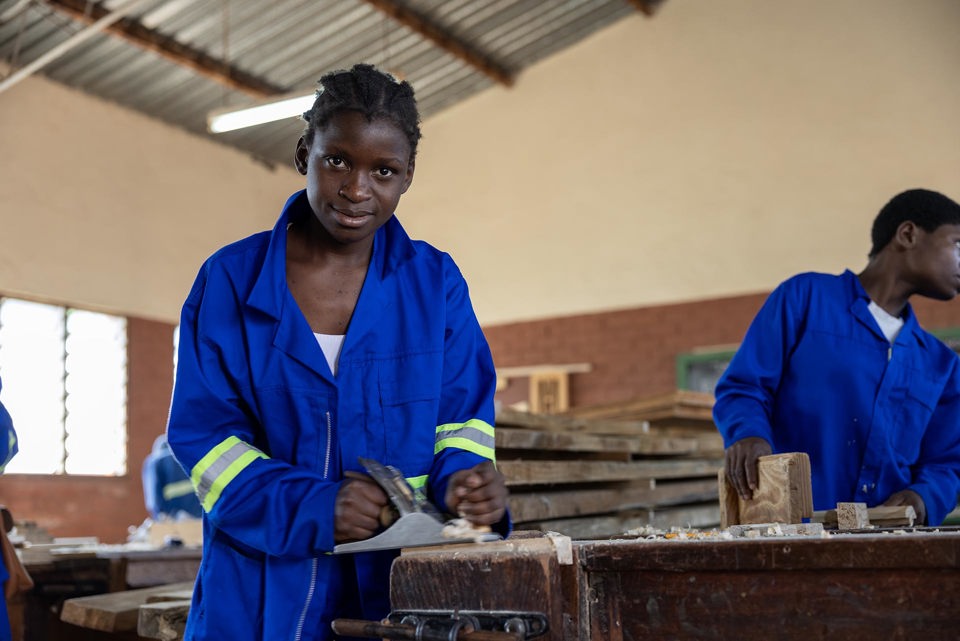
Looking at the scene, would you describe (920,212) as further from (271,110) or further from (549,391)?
(549,391)

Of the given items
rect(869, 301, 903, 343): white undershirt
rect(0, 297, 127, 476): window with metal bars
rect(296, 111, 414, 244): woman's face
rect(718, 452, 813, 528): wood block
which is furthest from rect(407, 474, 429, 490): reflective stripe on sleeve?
rect(0, 297, 127, 476): window with metal bars

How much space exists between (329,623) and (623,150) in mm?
10220

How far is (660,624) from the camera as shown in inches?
56.3

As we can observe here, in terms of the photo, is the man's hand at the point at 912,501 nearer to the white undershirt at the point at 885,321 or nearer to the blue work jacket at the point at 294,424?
the white undershirt at the point at 885,321

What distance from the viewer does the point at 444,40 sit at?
10.9 metres

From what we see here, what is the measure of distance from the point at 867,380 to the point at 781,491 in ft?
2.44

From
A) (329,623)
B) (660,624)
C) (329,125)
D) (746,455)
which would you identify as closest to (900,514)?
(746,455)

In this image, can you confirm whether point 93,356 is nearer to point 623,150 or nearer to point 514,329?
point 514,329

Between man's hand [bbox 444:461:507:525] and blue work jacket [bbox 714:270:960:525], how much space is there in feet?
4.53

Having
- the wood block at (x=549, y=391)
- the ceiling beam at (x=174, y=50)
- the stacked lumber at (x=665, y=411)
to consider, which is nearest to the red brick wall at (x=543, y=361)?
the wood block at (x=549, y=391)

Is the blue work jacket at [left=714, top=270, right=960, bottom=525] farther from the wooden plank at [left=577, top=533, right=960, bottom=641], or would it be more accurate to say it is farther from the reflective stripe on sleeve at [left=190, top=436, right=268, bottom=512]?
the reflective stripe on sleeve at [left=190, top=436, right=268, bottom=512]

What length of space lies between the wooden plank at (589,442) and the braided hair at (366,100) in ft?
6.19

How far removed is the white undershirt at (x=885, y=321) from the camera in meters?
3.08

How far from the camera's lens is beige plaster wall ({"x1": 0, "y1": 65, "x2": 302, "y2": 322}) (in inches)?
372
